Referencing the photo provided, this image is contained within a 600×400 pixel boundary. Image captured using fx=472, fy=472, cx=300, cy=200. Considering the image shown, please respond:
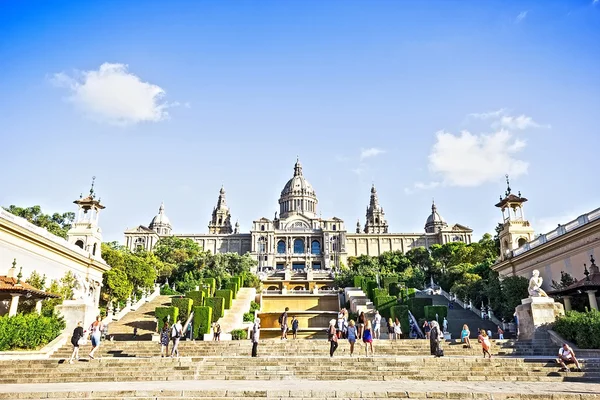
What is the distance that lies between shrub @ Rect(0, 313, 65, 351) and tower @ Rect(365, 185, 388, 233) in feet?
367

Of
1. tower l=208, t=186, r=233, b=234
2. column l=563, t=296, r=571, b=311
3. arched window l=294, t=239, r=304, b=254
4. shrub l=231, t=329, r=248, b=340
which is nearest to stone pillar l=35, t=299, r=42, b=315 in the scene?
shrub l=231, t=329, r=248, b=340

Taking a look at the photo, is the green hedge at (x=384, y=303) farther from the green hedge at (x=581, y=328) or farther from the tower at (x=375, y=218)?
the tower at (x=375, y=218)

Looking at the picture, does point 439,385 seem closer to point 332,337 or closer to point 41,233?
point 332,337

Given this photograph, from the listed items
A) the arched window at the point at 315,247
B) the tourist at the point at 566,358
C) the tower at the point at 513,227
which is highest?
the arched window at the point at 315,247

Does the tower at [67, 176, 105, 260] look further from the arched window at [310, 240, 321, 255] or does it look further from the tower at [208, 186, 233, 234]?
the tower at [208, 186, 233, 234]

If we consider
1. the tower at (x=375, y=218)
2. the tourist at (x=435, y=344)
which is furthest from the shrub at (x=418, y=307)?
the tower at (x=375, y=218)

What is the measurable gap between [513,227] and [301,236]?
76.5 m

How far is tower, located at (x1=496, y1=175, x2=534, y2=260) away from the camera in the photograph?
40.8 metres

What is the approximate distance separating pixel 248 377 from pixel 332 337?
378cm

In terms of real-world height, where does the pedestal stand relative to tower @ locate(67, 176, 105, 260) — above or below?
below

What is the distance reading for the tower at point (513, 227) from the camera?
1604 inches

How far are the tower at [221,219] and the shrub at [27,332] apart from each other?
10891 centimetres

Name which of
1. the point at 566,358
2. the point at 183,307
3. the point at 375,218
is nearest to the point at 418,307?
the point at 566,358

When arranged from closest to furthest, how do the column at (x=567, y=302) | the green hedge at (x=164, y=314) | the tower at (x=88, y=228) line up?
the green hedge at (x=164, y=314), the column at (x=567, y=302), the tower at (x=88, y=228)
